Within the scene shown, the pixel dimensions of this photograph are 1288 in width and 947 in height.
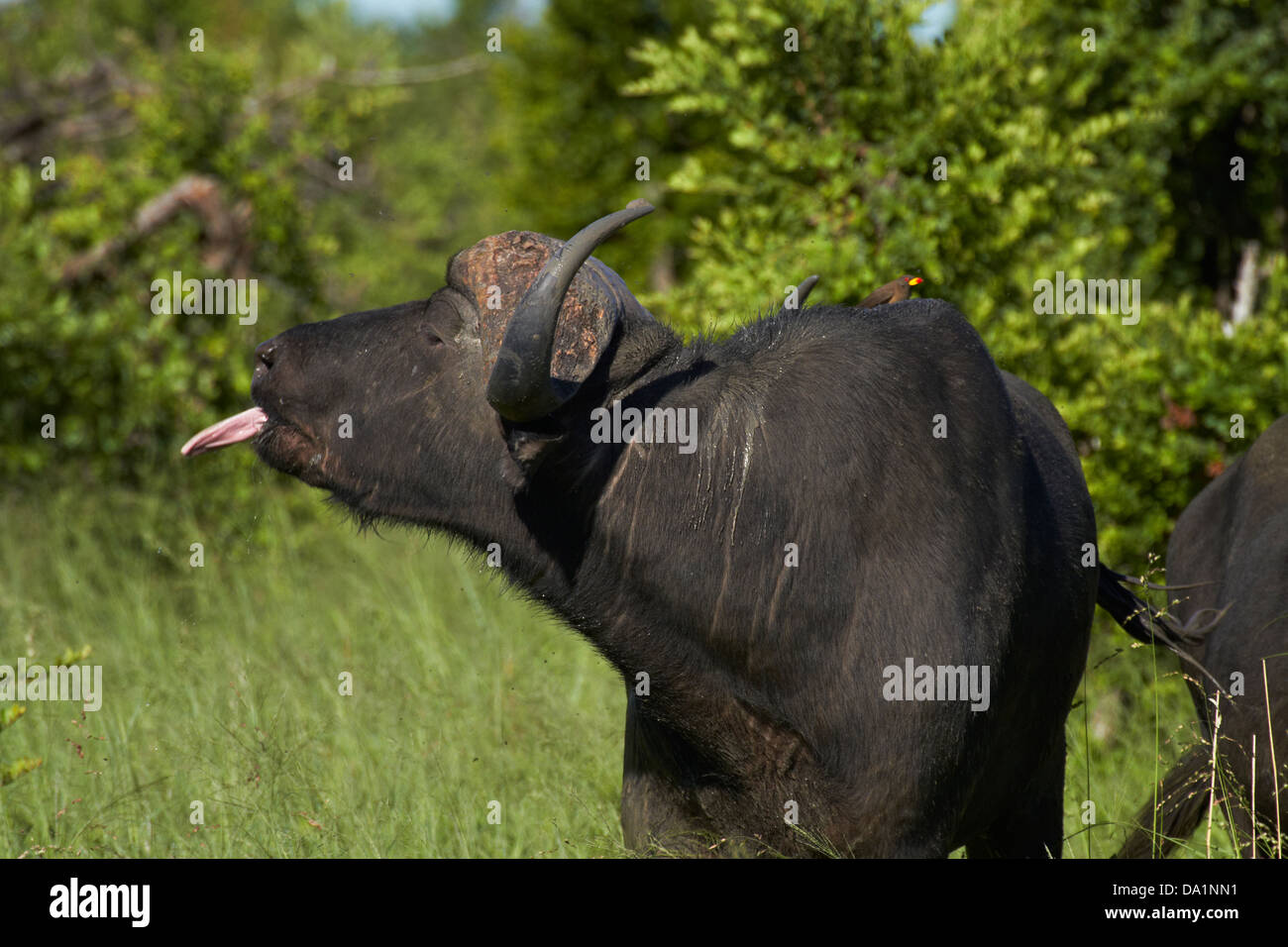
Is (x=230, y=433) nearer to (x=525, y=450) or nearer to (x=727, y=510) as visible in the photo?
(x=525, y=450)

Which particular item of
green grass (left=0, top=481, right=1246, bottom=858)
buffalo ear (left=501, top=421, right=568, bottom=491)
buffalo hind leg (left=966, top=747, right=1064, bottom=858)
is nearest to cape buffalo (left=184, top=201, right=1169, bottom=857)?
buffalo ear (left=501, top=421, right=568, bottom=491)

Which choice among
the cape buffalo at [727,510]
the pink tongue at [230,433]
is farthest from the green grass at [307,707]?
the pink tongue at [230,433]

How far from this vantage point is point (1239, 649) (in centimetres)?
444

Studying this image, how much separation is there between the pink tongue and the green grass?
667mm

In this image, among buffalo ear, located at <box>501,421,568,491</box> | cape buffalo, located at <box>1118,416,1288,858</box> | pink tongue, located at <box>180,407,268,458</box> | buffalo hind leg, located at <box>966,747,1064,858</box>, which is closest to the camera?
buffalo ear, located at <box>501,421,568,491</box>

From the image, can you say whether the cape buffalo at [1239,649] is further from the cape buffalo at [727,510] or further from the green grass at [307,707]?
the cape buffalo at [727,510]

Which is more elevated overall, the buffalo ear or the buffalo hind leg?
the buffalo ear

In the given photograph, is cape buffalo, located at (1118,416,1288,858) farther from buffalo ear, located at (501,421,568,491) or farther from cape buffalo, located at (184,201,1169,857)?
buffalo ear, located at (501,421,568,491)

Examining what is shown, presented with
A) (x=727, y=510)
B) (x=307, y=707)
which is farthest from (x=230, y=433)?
(x=307, y=707)

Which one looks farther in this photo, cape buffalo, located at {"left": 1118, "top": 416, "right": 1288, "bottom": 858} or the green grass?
the green grass

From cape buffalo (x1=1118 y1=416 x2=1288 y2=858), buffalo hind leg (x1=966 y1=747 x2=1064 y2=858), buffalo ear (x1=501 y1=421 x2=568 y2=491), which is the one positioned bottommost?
buffalo hind leg (x1=966 y1=747 x2=1064 y2=858)

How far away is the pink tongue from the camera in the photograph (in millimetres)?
3566

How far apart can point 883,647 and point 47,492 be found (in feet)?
25.5

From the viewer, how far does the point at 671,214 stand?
16.3 m
